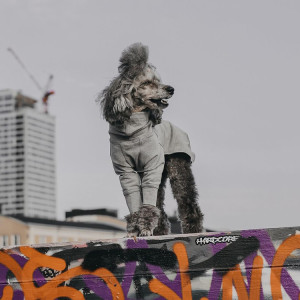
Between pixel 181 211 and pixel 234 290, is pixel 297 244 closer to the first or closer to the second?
pixel 234 290

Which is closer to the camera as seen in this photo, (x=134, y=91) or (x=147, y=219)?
(x=147, y=219)

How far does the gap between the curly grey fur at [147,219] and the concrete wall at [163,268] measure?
2.50 ft

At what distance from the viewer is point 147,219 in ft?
15.7

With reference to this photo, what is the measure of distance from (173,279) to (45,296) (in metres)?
0.76

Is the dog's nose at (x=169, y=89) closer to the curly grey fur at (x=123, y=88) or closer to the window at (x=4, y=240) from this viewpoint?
the curly grey fur at (x=123, y=88)

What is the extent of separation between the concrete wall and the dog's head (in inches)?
48.1

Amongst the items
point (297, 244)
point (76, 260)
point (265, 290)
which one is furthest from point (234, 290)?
point (76, 260)

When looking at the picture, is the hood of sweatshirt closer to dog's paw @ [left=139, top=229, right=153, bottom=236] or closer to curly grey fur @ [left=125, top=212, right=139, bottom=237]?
curly grey fur @ [left=125, top=212, right=139, bottom=237]

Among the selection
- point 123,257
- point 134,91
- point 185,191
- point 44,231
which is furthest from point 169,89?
point 44,231

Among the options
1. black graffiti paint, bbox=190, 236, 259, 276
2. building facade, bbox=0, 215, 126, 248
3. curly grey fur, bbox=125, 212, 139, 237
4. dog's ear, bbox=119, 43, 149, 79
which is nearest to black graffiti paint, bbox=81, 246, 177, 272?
black graffiti paint, bbox=190, 236, 259, 276

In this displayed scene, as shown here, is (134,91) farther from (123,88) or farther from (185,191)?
(185,191)

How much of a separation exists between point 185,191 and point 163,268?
1911 millimetres

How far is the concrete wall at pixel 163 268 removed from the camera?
3.64 m

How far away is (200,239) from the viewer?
3.81m
